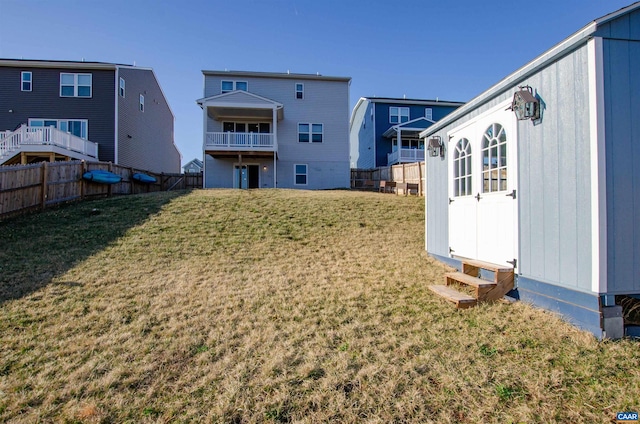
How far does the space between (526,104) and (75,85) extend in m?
22.2

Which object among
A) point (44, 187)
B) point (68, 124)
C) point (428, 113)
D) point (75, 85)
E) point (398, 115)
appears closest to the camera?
point (44, 187)

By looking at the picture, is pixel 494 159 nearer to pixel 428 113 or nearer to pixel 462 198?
pixel 462 198

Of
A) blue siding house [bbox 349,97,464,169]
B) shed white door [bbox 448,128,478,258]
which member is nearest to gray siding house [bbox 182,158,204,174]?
blue siding house [bbox 349,97,464,169]

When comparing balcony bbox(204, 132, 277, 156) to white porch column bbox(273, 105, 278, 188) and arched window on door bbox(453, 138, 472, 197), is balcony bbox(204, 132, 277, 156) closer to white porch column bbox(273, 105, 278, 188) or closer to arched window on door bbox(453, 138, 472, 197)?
white porch column bbox(273, 105, 278, 188)

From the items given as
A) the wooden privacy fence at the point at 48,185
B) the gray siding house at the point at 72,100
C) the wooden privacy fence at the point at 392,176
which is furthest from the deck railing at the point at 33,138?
the wooden privacy fence at the point at 392,176

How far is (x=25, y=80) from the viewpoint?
17875 mm

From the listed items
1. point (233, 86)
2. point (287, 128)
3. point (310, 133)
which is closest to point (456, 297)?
point (310, 133)

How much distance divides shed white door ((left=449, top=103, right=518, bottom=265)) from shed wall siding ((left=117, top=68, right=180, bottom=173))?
62.1ft

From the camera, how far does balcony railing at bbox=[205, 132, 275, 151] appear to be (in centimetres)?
1775

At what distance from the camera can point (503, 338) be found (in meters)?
3.51

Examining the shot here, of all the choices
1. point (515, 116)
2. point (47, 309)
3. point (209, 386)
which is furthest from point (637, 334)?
point (47, 309)

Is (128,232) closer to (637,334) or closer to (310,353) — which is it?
(310,353)

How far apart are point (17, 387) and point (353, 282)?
4.16 meters

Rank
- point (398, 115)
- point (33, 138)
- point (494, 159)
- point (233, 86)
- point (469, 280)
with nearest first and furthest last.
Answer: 1. point (469, 280)
2. point (494, 159)
3. point (33, 138)
4. point (233, 86)
5. point (398, 115)
